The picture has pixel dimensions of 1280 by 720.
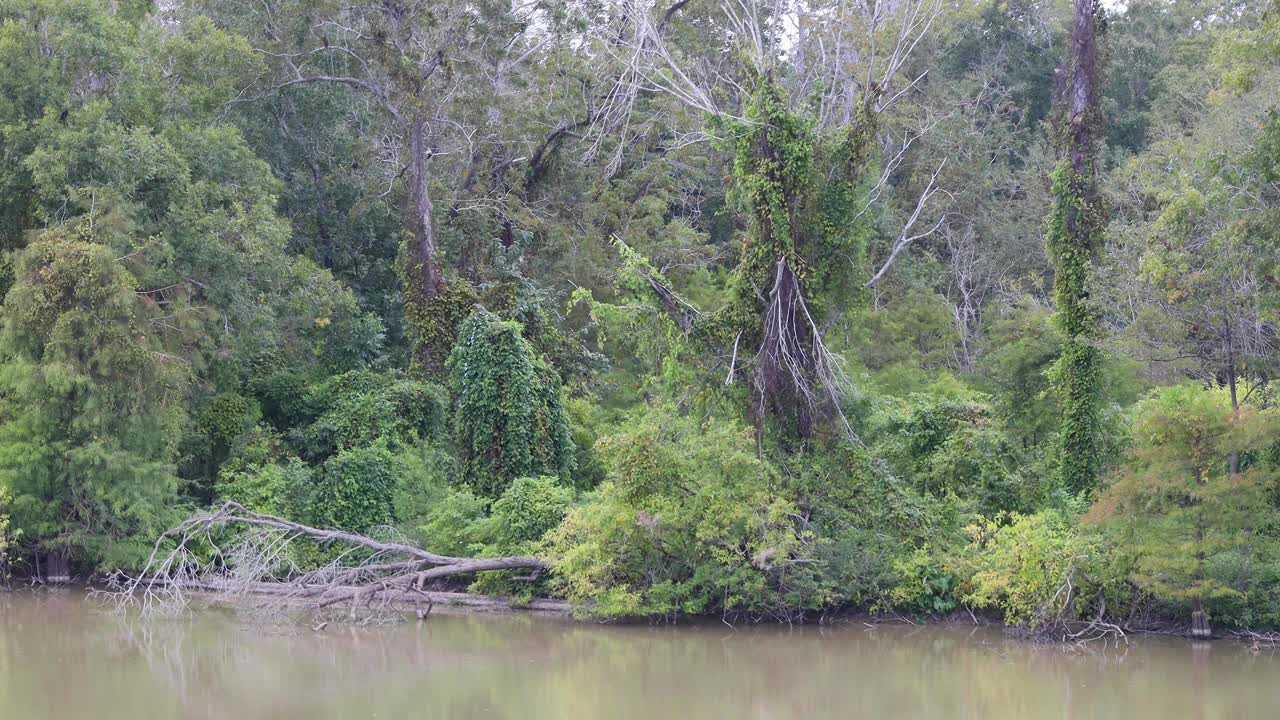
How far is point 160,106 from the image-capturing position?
2020 centimetres

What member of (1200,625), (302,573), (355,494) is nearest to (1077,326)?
(1200,625)

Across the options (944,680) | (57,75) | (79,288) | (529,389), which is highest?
(57,75)

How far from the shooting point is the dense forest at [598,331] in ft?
47.8

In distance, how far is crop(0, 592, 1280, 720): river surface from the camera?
11.3 meters

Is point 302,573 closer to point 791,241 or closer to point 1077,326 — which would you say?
point 791,241

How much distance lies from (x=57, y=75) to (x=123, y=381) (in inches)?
185

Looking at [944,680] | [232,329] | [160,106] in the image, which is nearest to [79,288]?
[232,329]

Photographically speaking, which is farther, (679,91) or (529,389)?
(529,389)

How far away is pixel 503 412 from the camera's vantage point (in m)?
19.5

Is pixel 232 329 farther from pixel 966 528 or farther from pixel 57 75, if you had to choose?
pixel 966 528

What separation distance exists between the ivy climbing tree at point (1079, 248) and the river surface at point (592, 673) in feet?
10.9

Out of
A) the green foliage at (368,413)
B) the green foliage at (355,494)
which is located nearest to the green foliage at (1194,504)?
the green foliage at (355,494)

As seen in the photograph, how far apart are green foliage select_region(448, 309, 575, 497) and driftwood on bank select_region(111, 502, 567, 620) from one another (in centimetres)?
258

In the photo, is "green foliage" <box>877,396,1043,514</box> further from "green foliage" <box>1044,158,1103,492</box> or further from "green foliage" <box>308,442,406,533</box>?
"green foliage" <box>308,442,406,533</box>
